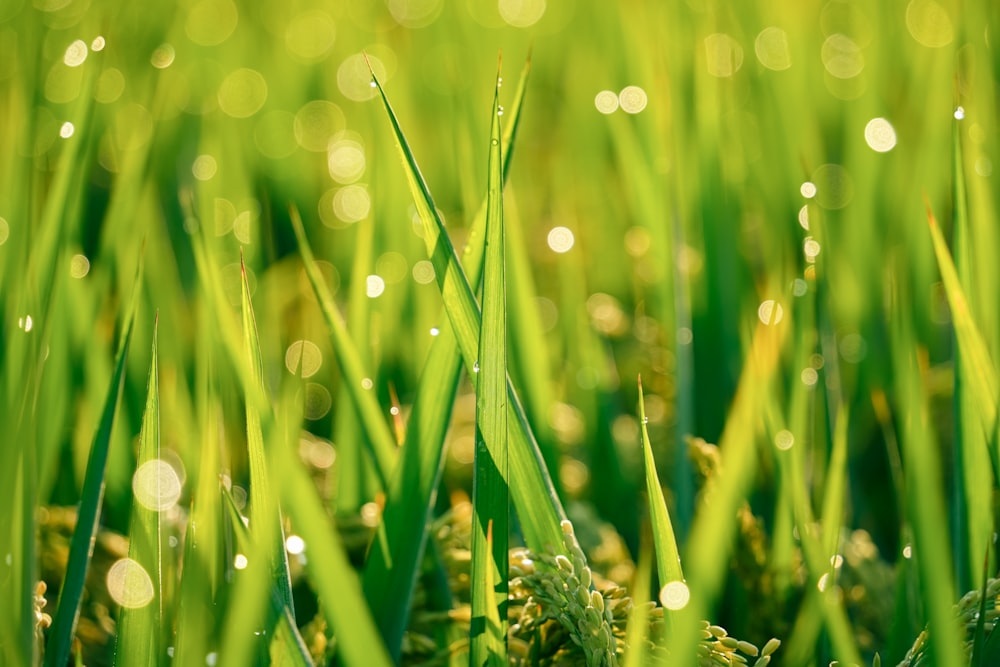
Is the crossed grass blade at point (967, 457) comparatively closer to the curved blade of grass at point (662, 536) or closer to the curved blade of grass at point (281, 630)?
the curved blade of grass at point (662, 536)

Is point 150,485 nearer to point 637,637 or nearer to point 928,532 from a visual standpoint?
point 637,637

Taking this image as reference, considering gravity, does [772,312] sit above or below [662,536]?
above

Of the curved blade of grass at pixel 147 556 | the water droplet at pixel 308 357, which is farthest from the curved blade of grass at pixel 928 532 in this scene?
the water droplet at pixel 308 357

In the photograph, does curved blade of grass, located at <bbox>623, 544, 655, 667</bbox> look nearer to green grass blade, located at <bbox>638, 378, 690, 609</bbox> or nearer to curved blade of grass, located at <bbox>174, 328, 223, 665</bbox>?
green grass blade, located at <bbox>638, 378, 690, 609</bbox>

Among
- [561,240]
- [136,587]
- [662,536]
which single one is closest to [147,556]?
[136,587]

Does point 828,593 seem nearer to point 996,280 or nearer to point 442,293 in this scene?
point 442,293

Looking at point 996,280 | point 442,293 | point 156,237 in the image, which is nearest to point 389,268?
point 156,237

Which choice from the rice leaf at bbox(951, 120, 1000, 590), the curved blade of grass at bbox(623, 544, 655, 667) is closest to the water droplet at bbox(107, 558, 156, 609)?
the curved blade of grass at bbox(623, 544, 655, 667)
